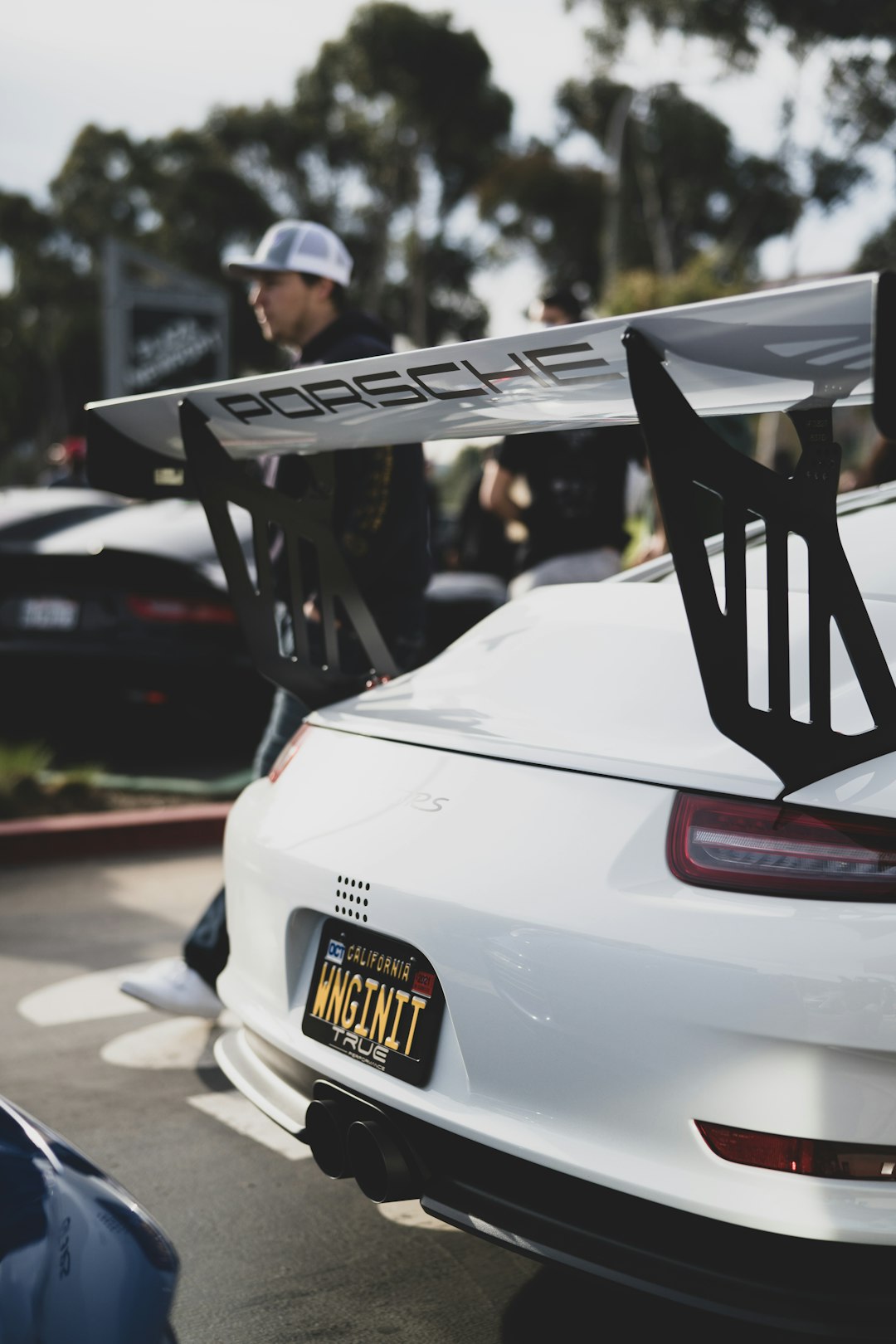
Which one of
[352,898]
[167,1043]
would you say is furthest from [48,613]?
[352,898]

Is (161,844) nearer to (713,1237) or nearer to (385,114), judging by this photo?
(713,1237)

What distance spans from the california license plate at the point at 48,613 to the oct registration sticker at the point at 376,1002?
462cm

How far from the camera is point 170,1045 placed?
12.1ft

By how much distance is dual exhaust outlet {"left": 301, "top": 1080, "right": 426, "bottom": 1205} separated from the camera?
2104mm

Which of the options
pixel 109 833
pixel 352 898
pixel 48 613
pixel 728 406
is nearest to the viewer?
pixel 728 406

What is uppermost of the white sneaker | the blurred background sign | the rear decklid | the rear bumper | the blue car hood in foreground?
the blurred background sign

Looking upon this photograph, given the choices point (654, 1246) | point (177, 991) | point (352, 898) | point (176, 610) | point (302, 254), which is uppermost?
point (302, 254)

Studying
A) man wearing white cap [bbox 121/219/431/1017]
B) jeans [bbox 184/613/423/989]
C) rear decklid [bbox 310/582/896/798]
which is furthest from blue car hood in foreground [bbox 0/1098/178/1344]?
jeans [bbox 184/613/423/989]

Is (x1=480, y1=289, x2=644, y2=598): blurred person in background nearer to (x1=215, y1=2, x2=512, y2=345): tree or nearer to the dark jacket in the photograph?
the dark jacket

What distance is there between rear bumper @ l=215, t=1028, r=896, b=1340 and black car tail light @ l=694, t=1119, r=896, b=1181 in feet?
0.28

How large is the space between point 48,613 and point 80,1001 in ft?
10.2

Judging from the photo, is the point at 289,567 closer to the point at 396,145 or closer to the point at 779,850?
the point at 779,850

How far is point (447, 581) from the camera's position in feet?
24.6

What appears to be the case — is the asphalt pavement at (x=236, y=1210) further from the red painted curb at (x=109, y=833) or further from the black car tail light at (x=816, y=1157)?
the red painted curb at (x=109, y=833)
